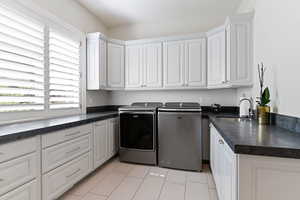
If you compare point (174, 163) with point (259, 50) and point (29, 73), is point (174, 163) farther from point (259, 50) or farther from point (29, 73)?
point (29, 73)

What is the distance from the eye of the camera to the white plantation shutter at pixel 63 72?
2.16 metres

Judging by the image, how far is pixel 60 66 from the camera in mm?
2297

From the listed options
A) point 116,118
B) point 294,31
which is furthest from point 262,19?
point 116,118

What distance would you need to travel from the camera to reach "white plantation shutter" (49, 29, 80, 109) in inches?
85.2

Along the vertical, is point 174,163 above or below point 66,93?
below

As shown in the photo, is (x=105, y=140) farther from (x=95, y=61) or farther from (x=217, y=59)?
(x=217, y=59)

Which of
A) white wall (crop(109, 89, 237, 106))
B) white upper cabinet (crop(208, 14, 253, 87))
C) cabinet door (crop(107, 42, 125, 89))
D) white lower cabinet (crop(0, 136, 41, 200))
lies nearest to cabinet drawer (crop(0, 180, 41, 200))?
white lower cabinet (crop(0, 136, 41, 200))

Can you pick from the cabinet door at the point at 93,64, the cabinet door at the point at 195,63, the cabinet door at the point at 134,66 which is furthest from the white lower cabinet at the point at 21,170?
the cabinet door at the point at 195,63

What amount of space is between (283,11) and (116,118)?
106 inches

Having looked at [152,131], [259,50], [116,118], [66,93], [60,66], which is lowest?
[152,131]

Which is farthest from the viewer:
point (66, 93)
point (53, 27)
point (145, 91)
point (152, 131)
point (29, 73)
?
point (145, 91)

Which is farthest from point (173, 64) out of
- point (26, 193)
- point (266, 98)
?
point (26, 193)

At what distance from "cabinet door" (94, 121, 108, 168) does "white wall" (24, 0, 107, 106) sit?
718 mm

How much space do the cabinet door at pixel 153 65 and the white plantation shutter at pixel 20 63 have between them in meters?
1.74
